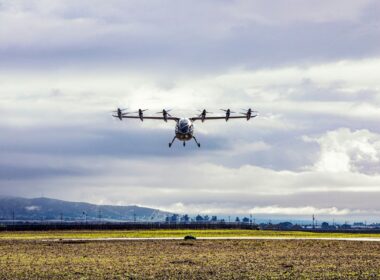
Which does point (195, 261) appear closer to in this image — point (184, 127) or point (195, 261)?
point (195, 261)

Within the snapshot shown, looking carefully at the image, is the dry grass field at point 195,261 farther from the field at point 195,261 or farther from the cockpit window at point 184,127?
the cockpit window at point 184,127

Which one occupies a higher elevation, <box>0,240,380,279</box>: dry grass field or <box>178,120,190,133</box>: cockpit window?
<box>178,120,190,133</box>: cockpit window

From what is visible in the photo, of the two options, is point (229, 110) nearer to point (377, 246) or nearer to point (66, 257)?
point (377, 246)

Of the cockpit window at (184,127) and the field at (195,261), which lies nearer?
the field at (195,261)

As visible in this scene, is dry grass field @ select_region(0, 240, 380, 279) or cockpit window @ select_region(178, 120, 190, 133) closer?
dry grass field @ select_region(0, 240, 380, 279)

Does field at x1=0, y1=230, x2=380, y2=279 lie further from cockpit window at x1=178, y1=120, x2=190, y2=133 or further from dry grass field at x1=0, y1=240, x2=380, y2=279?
cockpit window at x1=178, y1=120, x2=190, y2=133

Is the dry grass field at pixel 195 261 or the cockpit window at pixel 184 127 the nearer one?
the dry grass field at pixel 195 261

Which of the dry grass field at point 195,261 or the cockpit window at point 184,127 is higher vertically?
the cockpit window at point 184,127

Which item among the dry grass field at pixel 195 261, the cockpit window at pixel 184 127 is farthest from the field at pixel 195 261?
the cockpit window at pixel 184 127

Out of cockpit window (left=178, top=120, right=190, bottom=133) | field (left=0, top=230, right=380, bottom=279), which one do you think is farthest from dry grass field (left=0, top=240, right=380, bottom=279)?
cockpit window (left=178, top=120, right=190, bottom=133)
